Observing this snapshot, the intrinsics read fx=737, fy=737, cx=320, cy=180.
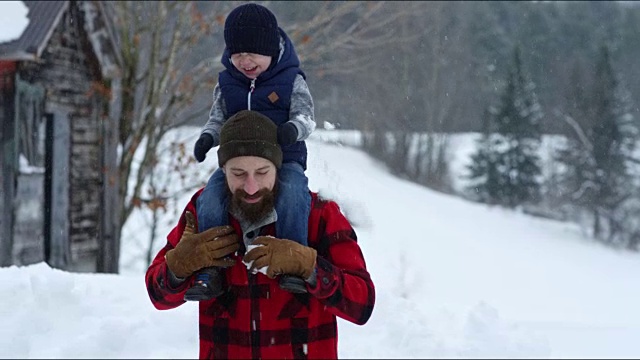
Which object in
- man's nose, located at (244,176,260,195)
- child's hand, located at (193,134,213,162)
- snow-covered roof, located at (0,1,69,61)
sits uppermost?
snow-covered roof, located at (0,1,69,61)

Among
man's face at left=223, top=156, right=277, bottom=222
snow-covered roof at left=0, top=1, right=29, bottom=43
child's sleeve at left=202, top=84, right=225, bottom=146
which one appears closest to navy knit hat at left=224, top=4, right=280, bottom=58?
child's sleeve at left=202, top=84, right=225, bottom=146

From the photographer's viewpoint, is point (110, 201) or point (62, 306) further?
point (110, 201)

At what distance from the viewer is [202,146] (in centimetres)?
183

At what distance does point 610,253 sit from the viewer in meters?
23.1

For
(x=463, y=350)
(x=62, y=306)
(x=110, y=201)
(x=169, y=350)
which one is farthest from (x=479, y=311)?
(x=110, y=201)

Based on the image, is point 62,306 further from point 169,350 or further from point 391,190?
point 391,190

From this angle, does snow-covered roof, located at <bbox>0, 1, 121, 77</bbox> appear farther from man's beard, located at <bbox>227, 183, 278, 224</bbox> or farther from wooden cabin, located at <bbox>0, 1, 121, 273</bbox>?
man's beard, located at <bbox>227, 183, 278, 224</bbox>

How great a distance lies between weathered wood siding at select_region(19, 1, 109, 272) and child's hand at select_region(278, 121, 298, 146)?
22.2ft

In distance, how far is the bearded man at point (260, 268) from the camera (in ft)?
5.49

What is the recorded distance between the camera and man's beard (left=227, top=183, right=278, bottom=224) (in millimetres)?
1753

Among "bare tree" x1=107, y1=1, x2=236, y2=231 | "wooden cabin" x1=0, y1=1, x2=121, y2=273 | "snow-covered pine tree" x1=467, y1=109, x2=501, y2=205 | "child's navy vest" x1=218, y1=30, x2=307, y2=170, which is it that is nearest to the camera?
"child's navy vest" x1=218, y1=30, x2=307, y2=170

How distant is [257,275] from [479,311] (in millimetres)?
4535

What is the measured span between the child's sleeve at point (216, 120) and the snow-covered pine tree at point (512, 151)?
27.4 metres

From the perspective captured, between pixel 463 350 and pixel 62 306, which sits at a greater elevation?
pixel 62 306
